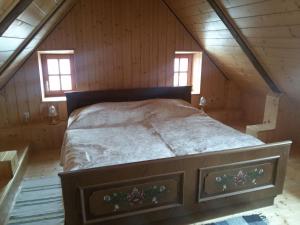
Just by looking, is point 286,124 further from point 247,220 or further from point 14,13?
point 14,13

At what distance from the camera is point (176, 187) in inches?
78.1

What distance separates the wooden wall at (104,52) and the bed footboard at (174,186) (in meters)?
2.01

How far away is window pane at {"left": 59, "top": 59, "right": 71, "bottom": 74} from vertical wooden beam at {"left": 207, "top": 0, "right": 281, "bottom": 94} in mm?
2214

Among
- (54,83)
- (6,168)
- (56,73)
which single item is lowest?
(6,168)

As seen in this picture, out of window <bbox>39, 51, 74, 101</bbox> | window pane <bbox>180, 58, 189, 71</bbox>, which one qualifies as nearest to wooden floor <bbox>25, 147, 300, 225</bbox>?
window <bbox>39, 51, 74, 101</bbox>

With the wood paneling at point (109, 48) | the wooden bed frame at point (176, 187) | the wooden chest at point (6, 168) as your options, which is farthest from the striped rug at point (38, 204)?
the wood paneling at point (109, 48)

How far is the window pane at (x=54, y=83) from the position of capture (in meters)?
3.67

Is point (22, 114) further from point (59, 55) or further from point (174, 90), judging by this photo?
point (174, 90)

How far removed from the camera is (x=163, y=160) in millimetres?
1873

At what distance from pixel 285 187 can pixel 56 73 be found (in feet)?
11.1

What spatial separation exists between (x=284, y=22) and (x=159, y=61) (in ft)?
6.65

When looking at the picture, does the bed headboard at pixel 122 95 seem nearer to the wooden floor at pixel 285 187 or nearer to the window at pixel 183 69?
the window at pixel 183 69

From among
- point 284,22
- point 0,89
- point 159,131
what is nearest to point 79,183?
point 159,131

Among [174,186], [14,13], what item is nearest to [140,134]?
[174,186]
